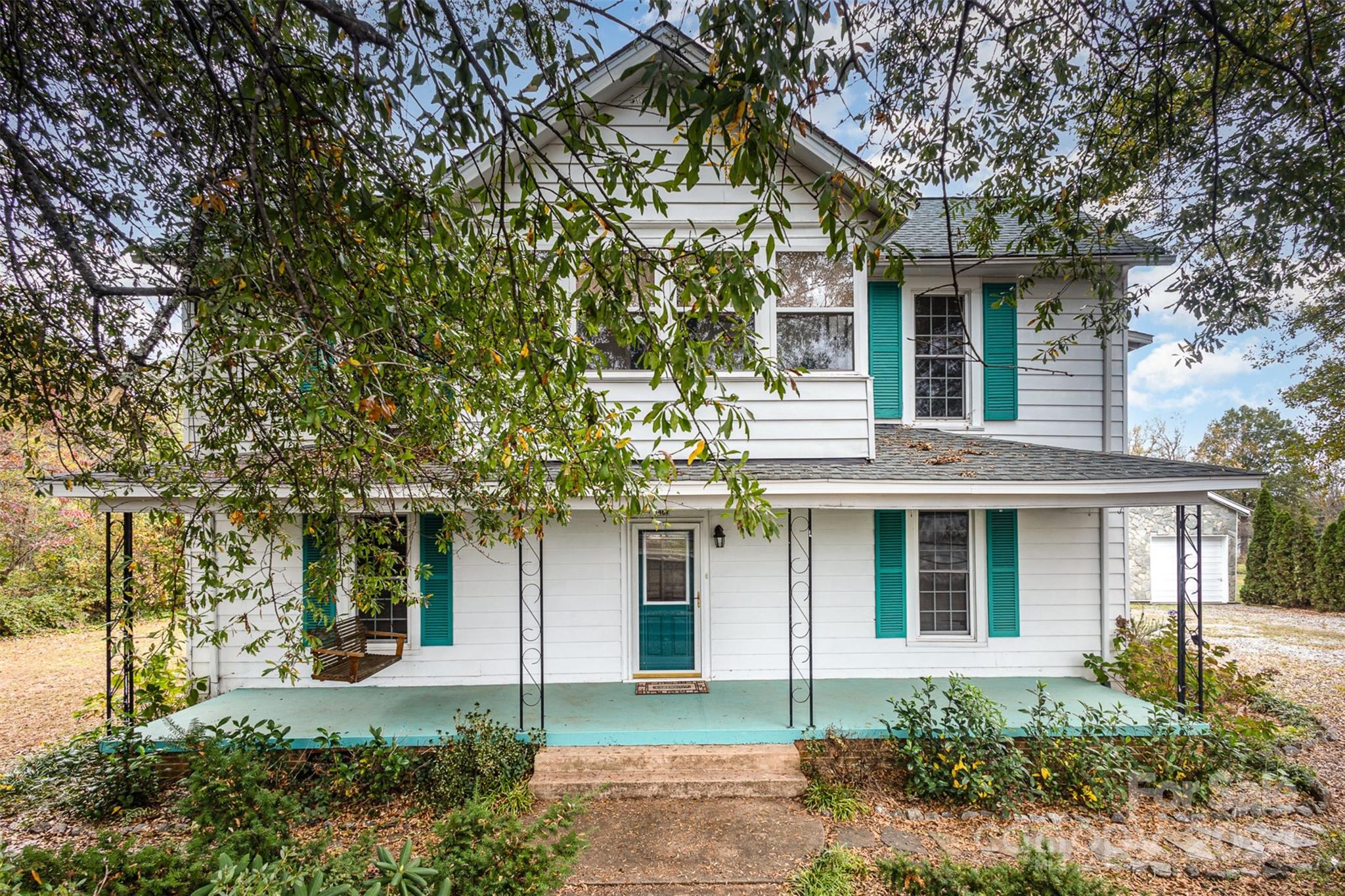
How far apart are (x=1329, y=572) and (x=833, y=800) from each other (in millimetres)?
19122

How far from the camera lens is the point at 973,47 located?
390 centimetres

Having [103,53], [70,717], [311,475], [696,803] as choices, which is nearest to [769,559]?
[696,803]

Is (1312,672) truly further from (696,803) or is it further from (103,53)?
(103,53)

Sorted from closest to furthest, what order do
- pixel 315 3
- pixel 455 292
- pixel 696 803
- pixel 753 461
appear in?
1. pixel 315 3
2. pixel 455 292
3. pixel 696 803
4. pixel 753 461

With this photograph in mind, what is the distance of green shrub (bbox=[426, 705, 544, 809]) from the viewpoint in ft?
16.2

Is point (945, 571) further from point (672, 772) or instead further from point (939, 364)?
point (672, 772)

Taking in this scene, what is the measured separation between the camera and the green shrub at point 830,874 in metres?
3.89

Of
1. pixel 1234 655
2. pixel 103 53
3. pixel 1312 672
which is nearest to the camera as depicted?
pixel 103 53

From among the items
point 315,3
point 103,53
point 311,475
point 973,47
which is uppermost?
point 973,47

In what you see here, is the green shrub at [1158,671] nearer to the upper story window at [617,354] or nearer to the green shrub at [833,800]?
the green shrub at [833,800]

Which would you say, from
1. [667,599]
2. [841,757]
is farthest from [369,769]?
[841,757]

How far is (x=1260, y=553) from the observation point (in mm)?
17016

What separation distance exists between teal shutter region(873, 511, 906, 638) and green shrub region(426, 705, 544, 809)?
404 cm

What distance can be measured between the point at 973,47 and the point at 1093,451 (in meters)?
A: 5.15
